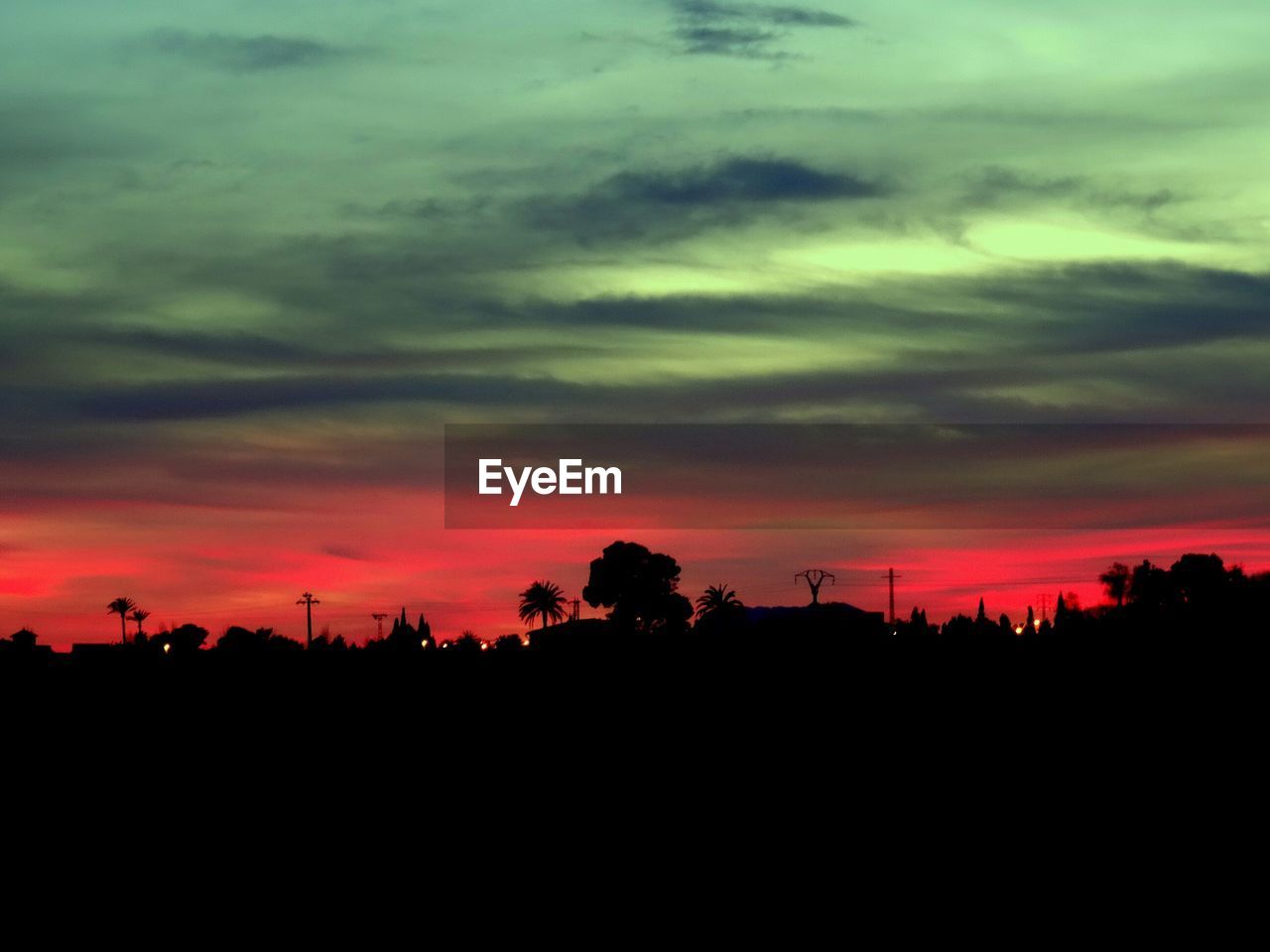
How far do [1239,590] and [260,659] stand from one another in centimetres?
12274

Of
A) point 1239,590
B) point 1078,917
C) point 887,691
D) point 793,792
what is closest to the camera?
point 1078,917

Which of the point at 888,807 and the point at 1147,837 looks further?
the point at 888,807

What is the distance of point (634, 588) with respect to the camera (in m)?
173

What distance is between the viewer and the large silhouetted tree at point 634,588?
173 metres

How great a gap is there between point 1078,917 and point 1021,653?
158 feet

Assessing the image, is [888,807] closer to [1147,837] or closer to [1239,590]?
[1147,837]

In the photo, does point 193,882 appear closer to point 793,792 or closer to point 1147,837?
point 793,792

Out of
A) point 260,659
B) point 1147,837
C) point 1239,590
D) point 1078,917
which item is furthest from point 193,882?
point 1239,590

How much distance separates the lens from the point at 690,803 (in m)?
44.6

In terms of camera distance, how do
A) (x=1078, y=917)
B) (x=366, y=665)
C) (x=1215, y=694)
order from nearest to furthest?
(x=1078, y=917), (x=1215, y=694), (x=366, y=665)

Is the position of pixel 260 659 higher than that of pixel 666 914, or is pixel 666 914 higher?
pixel 260 659

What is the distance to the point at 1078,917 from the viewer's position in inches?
1260

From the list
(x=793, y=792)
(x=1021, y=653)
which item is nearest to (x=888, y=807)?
(x=793, y=792)

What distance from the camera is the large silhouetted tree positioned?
6794 inches
